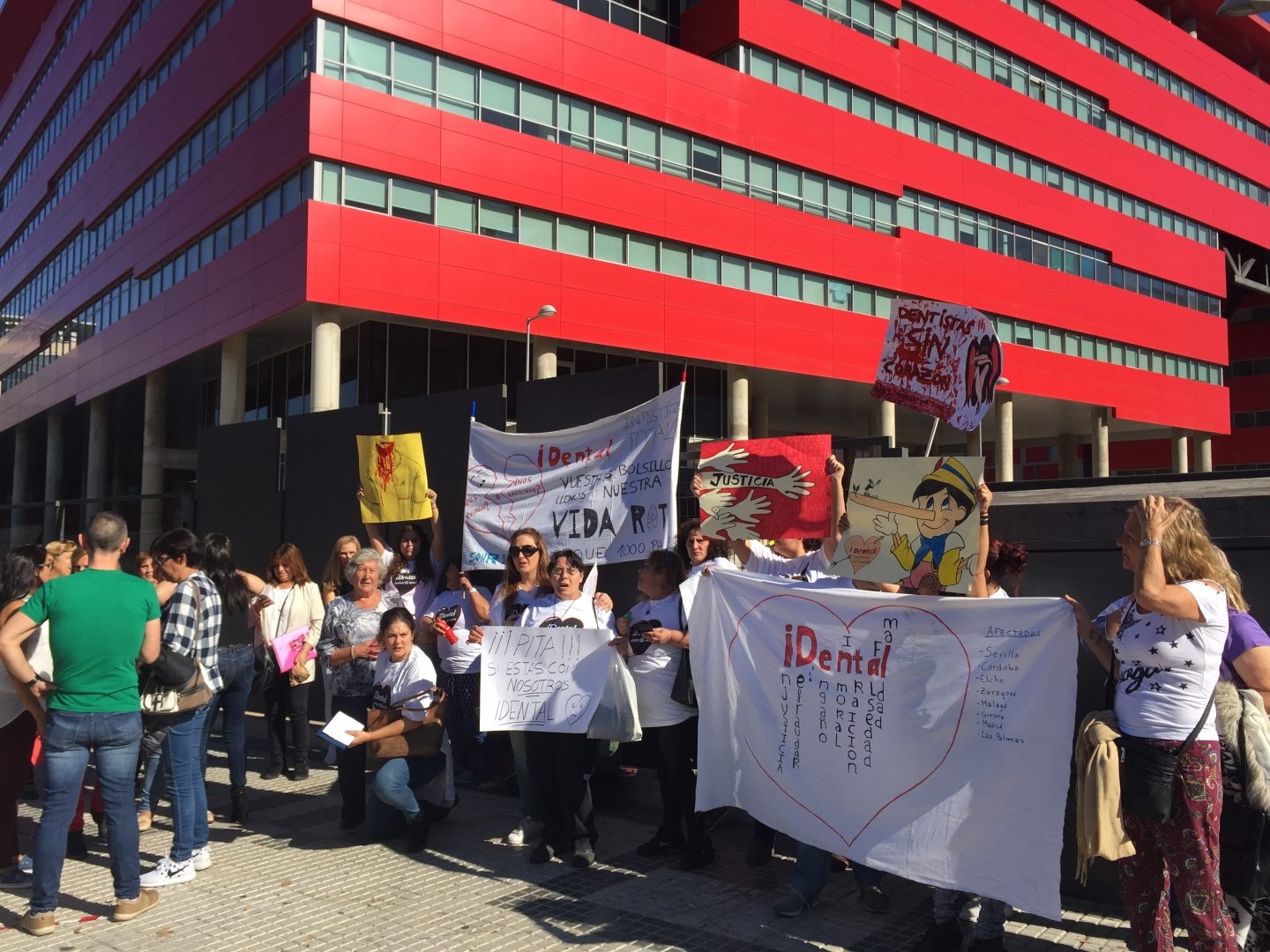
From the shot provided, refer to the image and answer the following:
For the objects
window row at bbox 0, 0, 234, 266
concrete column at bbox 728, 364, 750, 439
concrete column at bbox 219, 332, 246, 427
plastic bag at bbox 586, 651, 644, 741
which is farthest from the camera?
concrete column at bbox 728, 364, 750, 439

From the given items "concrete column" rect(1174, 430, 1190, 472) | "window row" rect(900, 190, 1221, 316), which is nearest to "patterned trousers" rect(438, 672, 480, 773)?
"window row" rect(900, 190, 1221, 316)

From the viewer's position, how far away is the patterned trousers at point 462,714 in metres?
8.36

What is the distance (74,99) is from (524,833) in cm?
4316

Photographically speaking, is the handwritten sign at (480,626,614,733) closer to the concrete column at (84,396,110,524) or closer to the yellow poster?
the yellow poster

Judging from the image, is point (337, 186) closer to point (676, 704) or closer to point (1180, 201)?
point (676, 704)

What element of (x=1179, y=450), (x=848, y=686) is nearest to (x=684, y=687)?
(x=848, y=686)

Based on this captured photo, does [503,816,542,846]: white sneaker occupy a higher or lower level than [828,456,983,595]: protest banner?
lower

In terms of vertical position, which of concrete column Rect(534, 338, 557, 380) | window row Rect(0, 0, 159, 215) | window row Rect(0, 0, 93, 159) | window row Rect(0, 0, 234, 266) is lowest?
concrete column Rect(534, 338, 557, 380)

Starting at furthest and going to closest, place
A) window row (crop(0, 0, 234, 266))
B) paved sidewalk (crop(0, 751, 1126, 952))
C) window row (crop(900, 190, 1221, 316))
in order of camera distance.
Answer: window row (crop(900, 190, 1221, 316)) < window row (crop(0, 0, 234, 266)) < paved sidewalk (crop(0, 751, 1126, 952))

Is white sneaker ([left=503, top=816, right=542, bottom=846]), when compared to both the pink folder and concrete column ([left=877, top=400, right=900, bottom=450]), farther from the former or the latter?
concrete column ([left=877, top=400, right=900, bottom=450])

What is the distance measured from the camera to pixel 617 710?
6.56 meters

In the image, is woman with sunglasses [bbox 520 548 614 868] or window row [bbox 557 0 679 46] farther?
window row [bbox 557 0 679 46]

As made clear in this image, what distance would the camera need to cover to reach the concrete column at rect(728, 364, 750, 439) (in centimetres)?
3181

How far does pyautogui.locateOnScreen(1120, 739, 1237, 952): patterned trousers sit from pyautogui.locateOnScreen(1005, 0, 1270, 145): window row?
135 ft
